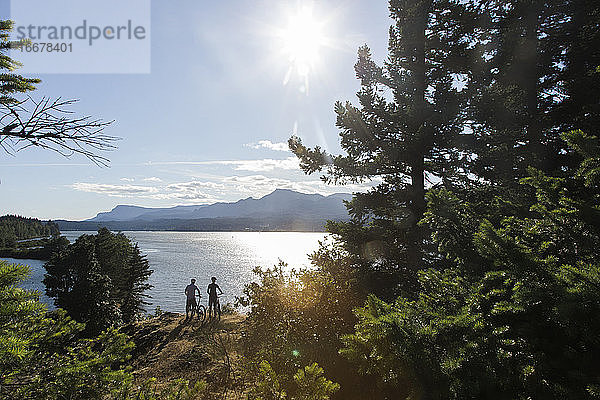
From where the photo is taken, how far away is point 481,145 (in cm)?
1055

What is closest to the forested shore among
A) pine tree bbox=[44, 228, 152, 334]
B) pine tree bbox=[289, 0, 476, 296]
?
pine tree bbox=[289, 0, 476, 296]

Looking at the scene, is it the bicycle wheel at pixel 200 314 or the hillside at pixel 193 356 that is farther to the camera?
the bicycle wheel at pixel 200 314

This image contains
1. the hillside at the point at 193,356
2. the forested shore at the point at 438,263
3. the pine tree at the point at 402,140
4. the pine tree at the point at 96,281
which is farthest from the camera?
the pine tree at the point at 96,281

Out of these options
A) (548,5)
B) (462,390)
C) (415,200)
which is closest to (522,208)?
(462,390)

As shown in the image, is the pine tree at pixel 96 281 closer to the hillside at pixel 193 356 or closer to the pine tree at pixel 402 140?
the hillside at pixel 193 356

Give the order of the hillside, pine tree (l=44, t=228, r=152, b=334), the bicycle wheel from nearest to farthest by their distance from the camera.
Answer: the hillside → the bicycle wheel → pine tree (l=44, t=228, r=152, b=334)

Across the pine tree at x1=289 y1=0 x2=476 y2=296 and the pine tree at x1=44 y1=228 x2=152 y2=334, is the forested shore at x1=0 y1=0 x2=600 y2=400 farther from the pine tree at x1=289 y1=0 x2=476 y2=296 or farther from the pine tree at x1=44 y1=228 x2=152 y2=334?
the pine tree at x1=44 y1=228 x2=152 y2=334

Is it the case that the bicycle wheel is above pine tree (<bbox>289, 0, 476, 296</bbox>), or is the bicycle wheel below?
below

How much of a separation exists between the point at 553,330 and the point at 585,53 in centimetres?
1169

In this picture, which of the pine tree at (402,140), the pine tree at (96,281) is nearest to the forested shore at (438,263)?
the pine tree at (402,140)

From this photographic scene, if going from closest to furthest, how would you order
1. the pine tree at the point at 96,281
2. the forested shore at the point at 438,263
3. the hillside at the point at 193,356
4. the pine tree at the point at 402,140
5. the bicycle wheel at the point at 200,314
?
the forested shore at the point at 438,263 → the hillside at the point at 193,356 → the pine tree at the point at 402,140 → the bicycle wheel at the point at 200,314 → the pine tree at the point at 96,281

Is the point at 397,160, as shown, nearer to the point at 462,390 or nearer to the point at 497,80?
the point at 497,80

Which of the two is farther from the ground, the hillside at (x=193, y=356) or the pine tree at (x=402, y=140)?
the pine tree at (x=402, y=140)

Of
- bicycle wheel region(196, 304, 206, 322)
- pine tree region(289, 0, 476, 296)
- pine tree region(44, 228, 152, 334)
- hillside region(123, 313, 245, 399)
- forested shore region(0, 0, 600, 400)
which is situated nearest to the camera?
forested shore region(0, 0, 600, 400)
